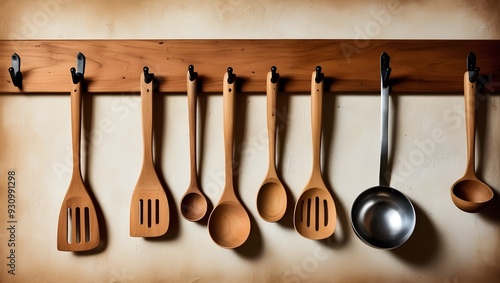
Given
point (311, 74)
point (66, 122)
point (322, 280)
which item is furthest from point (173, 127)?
point (322, 280)

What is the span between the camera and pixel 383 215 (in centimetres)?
114

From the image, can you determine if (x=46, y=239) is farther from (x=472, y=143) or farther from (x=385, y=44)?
(x=472, y=143)

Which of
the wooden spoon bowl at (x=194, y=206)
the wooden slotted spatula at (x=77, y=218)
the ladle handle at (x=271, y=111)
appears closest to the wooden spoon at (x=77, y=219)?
the wooden slotted spatula at (x=77, y=218)

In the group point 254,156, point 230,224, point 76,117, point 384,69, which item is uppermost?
point 384,69

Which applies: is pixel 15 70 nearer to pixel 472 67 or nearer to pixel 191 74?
pixel 191 74

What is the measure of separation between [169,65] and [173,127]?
16cm

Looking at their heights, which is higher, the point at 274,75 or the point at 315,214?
the point at 274,75

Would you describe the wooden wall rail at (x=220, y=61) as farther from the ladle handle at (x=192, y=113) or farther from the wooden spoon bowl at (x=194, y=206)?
the wooden spoon bowl at (x=194, y=206)

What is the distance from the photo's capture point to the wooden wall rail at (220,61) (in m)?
1.12

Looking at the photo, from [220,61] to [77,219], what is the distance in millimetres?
538

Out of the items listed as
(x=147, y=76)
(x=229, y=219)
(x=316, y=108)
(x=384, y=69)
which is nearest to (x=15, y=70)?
(x=147, y=76)

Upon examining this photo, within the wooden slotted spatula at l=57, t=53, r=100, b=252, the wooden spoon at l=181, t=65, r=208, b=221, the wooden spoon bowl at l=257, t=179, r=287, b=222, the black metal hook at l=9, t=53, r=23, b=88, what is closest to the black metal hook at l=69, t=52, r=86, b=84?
the wooden slotted spatula at l=57, t=53, r=100, b=252

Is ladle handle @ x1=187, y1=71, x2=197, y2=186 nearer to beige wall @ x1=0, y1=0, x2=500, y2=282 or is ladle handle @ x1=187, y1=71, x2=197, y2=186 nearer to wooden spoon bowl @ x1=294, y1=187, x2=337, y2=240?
beige wall @ x1=0, y1=0, x2=500, y2=282

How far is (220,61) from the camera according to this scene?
1124mm
